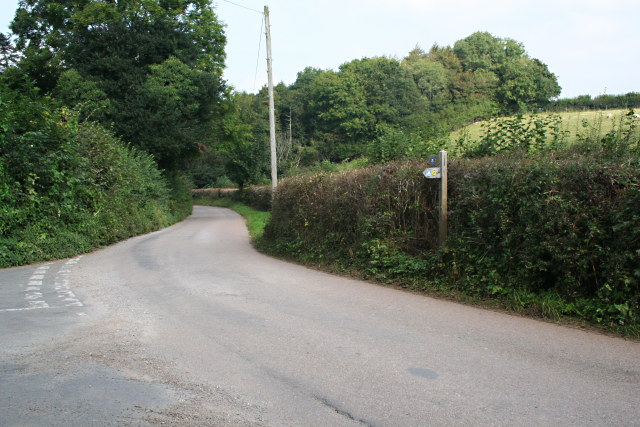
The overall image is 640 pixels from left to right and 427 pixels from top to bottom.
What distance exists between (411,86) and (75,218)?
51.9m

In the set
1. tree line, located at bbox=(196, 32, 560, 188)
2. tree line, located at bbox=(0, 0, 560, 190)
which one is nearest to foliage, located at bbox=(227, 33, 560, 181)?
tree line, located at bbox=(196, 32, 560, 188)

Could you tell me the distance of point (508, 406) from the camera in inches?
159

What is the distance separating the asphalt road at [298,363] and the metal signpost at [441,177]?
1.36 m

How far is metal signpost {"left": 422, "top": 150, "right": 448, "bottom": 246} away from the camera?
8.58 metres

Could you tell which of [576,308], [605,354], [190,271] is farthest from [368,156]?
[605,354]

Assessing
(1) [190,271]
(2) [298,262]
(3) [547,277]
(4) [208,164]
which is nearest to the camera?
(3) [547,277]

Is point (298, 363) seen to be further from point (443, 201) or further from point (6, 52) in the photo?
point (6, 52)

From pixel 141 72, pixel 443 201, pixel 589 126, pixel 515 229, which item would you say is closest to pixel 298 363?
pixel 515 229

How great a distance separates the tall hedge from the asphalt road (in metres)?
0.64

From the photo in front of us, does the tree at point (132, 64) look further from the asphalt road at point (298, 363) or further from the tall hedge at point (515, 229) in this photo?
the asphalt road at point (298, 363)

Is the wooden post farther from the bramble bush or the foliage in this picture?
the foliage

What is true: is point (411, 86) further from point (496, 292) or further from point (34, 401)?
point (34, 401)

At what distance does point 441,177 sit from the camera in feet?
28.3

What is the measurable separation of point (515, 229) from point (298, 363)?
4.00 m
